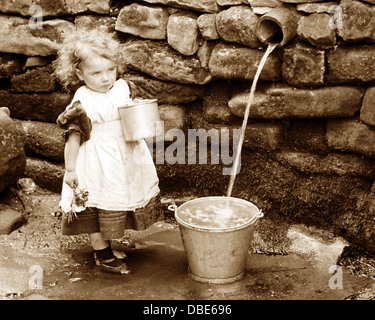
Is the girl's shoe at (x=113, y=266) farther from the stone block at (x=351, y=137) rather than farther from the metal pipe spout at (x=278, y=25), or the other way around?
the metal pipe spout at (x=278, y=25)

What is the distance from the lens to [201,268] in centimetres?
298

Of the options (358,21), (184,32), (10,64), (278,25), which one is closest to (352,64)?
(358,21)

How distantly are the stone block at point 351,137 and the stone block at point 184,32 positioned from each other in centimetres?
98

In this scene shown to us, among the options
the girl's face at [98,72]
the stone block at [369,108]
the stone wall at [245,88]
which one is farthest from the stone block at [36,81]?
the stone block at [369,108]

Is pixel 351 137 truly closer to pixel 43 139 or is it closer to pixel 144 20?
pixel 144 20

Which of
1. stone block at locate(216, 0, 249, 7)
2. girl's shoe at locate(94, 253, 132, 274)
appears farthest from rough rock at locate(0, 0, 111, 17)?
girl's shoe at locate(94, 253, 132, 274)

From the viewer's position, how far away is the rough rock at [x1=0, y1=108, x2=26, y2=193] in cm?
362

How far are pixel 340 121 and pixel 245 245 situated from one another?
95 centimetres

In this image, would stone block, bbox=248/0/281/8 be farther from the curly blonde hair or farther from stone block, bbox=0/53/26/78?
stone block, bbox=0/53/26/78

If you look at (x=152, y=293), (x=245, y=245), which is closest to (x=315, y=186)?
(x=245, y=245)

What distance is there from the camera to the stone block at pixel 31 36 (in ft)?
12.7

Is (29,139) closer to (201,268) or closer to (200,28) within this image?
(200,28)

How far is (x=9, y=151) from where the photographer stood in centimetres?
365

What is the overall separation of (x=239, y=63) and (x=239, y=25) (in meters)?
0.23
